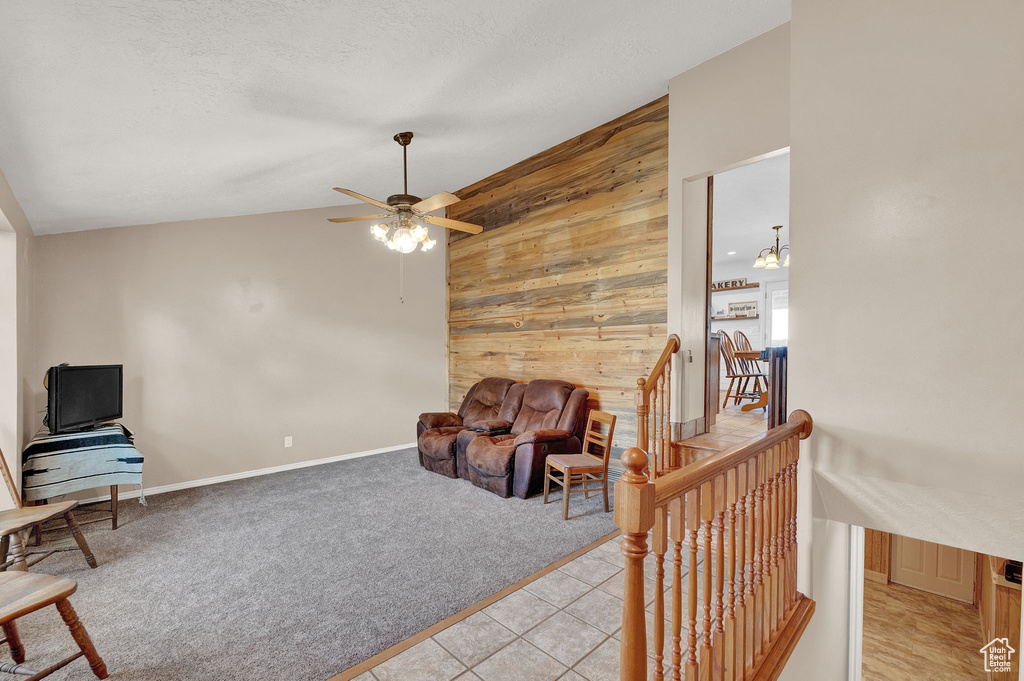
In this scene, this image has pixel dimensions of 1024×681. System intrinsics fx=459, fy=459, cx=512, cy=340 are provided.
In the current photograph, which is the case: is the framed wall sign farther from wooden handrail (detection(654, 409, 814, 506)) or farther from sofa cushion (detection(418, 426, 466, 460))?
wooden handrail (detection(654, 409, 814, 506))

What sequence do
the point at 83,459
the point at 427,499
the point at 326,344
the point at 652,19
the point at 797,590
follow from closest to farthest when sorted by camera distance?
the point at 797,590 → the point at 652,19 → the point at 83,459 → the point at 427,499 → the point at 326,344

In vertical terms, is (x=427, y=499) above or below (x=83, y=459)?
below

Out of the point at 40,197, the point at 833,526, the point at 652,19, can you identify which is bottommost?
the point at 833,526

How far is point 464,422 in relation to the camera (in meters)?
5.42

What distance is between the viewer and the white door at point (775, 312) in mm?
8078

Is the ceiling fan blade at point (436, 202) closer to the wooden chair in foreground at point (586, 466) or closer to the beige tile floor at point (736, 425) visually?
the wooden chair in foreground at point (586, 466)

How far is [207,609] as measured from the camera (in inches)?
95.2

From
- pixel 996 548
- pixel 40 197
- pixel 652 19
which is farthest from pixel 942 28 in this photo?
pixel 40 197

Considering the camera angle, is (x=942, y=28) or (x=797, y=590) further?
(x=797, y=590)

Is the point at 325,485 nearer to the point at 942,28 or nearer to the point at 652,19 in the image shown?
the point at 652,19

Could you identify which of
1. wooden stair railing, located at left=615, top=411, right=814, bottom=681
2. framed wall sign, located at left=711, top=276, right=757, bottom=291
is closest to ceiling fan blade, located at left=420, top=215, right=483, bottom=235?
wooden stair railing, located at left=615, top=411, right=814, bottom=681

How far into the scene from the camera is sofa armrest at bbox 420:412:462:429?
203 inches

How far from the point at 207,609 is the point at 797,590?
9.98ft

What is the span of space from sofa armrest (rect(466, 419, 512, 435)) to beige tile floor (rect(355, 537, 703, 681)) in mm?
2193
